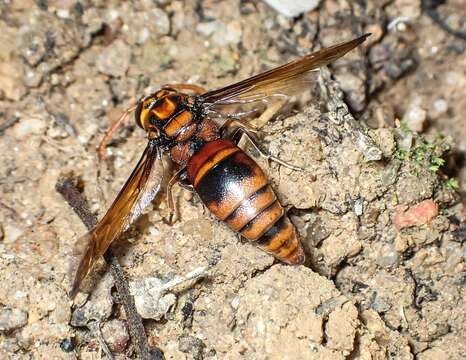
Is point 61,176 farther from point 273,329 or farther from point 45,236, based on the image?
point 273,329

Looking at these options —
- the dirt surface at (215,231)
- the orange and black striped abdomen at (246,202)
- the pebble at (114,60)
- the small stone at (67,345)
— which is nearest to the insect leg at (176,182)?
the dirt surface at (215,231)

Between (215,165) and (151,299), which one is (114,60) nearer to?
(215,165)

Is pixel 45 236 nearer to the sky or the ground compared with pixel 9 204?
nearer to the ground

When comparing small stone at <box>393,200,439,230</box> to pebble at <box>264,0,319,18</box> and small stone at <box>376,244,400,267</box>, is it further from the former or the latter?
pebble at <box>264,0,319,18</box>

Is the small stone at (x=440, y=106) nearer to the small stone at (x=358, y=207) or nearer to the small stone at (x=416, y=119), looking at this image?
the small stone at (x=416, y=119)

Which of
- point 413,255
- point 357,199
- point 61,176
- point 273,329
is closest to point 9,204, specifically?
point 61,176

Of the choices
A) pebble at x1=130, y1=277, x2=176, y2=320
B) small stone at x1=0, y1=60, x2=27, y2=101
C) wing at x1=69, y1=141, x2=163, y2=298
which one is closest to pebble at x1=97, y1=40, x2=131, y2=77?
small stone at x1=0, y1=60, x2=27, y2=101
